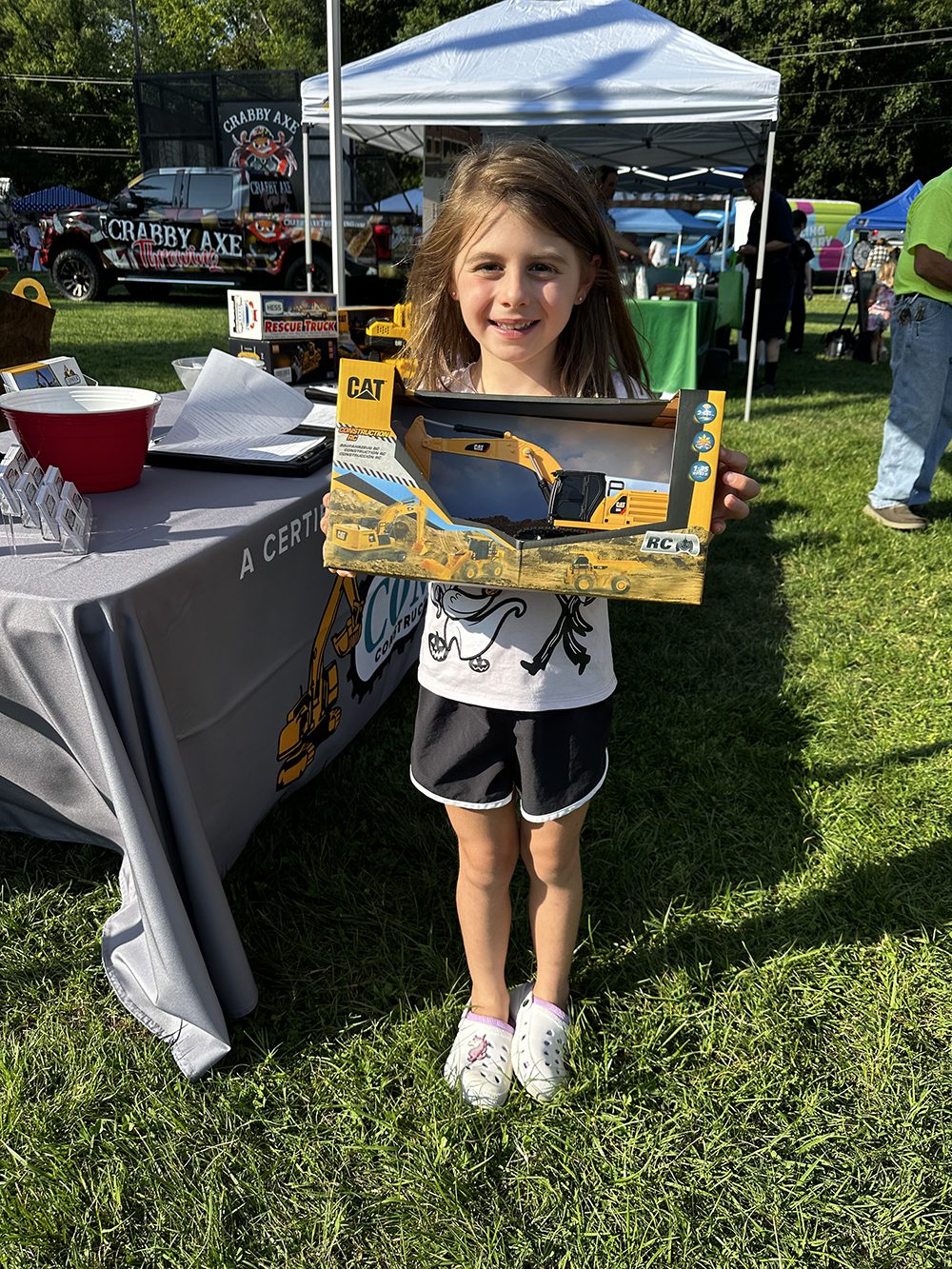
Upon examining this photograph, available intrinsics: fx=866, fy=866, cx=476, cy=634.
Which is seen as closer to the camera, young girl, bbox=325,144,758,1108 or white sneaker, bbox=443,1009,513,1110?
young girl, bbox=325,144,758,1108

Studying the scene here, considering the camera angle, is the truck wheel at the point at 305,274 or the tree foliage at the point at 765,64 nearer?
the truck wheel at the point at 305,274

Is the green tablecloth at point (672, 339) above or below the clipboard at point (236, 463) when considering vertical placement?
below

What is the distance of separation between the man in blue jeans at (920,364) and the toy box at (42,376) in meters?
3.47

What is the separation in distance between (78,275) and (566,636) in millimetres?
14525

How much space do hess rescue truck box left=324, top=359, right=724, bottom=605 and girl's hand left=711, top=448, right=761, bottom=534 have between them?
74 millimetres

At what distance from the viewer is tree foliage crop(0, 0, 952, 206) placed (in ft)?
90.6

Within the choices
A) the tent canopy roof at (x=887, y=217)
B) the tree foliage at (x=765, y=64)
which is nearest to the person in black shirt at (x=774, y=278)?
the tent canopy roof at (x=887, y=217)

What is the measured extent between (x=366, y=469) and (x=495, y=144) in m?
0.66

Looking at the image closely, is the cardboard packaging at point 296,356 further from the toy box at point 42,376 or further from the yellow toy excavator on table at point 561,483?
the yellow toy excavator on table at point 561,483

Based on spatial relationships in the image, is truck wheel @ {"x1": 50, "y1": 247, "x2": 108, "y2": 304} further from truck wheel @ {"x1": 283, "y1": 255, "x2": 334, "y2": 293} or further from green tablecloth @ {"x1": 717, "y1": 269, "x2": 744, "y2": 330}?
green tablecloth @ {"x1": 717, "y1": 269, "x2": 744, "y2": 330}

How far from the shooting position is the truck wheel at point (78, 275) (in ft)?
42.6

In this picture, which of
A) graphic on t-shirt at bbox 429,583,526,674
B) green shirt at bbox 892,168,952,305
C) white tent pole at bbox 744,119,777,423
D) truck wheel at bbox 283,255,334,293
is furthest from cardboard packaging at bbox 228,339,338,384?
truck wheel at bbox 283,255,334,293

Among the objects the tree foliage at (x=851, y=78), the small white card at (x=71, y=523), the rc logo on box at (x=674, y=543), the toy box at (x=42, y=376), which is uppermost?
the tree foliage at (x=851, y=78)

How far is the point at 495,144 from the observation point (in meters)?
1.39
